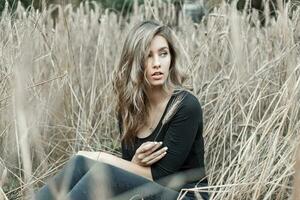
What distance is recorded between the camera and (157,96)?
6.44 ft

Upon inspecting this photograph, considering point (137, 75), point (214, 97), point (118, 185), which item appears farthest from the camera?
point (214, 97)

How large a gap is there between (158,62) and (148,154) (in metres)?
0.27

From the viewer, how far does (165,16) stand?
323cm

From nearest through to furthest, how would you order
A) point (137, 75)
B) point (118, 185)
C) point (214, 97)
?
point (118, 185)
point (137, 75)
point (214, 97)

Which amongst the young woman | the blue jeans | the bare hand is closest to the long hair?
the young woman

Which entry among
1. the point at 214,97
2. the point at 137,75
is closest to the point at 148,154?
the point at 137,75

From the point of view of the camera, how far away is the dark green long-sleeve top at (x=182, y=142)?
6.03 feet

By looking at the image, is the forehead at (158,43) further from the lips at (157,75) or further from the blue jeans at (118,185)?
the blue jeans at (118,185)

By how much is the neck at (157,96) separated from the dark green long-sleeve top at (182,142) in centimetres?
3

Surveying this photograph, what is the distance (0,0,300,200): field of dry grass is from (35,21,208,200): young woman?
12 centimetres

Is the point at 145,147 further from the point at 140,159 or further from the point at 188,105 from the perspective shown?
the point at 188,105

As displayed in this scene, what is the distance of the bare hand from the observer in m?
1.83

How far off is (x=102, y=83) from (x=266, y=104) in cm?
76

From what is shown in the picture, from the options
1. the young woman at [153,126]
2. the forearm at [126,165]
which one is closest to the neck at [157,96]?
the young woman at [153,126]
